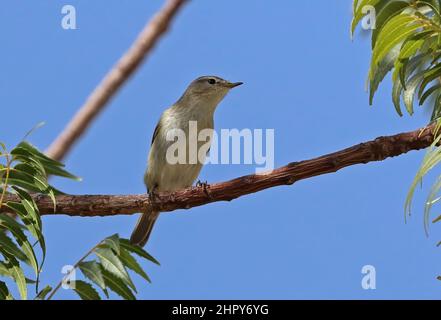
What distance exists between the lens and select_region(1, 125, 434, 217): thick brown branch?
436cm

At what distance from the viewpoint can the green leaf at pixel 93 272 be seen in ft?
13.6

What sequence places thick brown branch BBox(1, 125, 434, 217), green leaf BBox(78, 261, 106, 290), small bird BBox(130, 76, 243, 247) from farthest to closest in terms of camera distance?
small bird BBox(130, 76, 243, 247) → thick brown branch BBox(1, 125, 434, 217) → green leaf BBox(78, 261, 106, 290)

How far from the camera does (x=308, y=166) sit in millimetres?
4395

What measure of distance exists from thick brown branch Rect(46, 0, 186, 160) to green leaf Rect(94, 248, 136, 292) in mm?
723

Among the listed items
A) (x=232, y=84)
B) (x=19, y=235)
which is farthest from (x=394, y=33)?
(x=232, y=84)

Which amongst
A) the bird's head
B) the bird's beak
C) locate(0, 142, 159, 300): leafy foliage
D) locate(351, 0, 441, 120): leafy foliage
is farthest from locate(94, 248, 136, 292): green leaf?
the bird's beak

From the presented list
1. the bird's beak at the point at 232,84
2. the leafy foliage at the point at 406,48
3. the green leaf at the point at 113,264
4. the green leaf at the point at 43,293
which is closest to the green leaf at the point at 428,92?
the leafy foliage at the point at 406,48

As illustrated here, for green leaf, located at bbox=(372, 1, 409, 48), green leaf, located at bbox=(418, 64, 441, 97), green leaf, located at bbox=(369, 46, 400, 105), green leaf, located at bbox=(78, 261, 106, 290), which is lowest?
green leaf, located at bbox=(78, 261, 106, 290)

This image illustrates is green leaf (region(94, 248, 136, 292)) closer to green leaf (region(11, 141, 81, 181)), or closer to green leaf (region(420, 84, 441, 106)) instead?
green leaf (region(11, 141, 81, 181))

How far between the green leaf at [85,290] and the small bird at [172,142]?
13.2 feet

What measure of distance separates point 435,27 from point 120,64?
77.0 inches

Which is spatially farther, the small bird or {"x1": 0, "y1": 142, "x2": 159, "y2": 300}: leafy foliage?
the small bird
